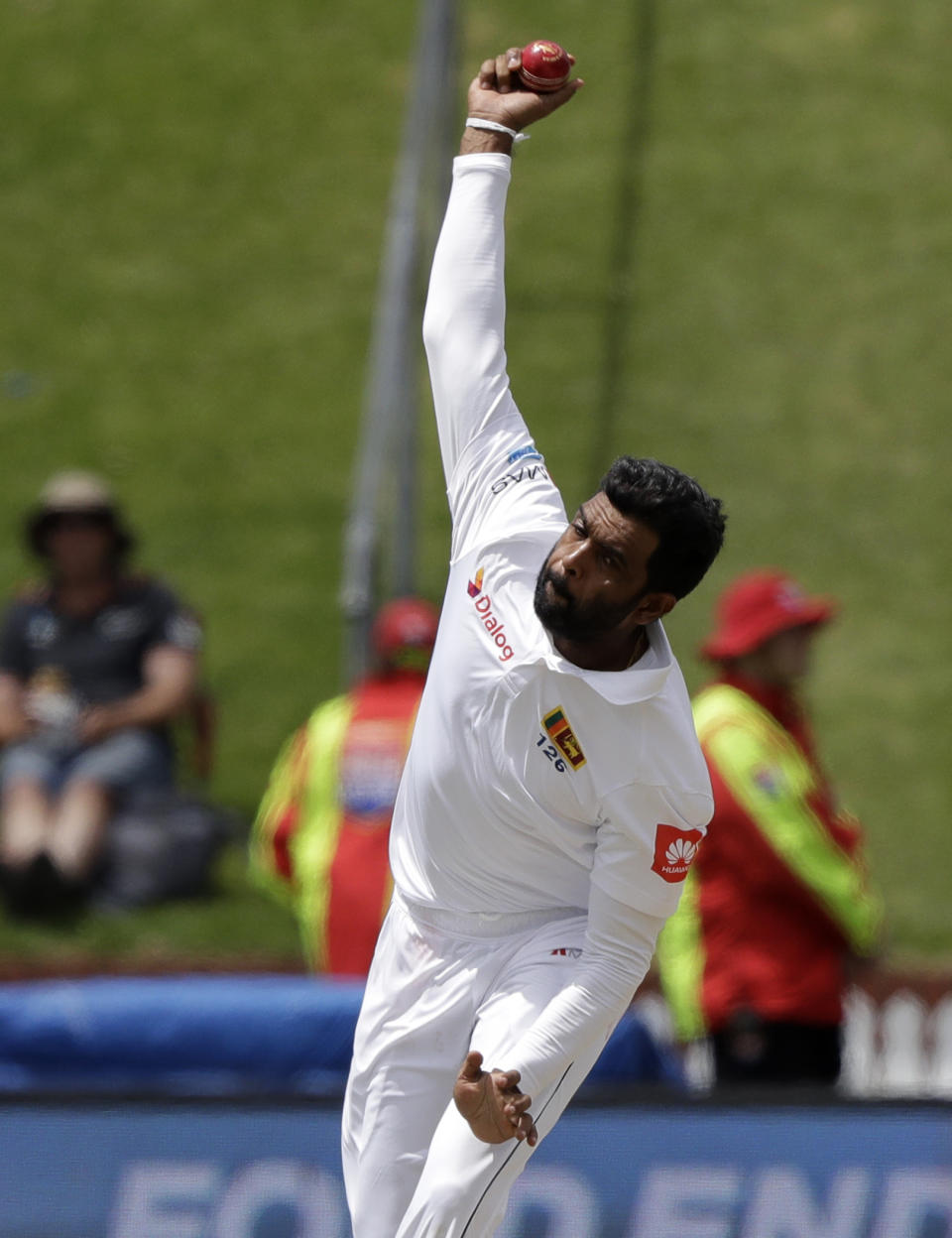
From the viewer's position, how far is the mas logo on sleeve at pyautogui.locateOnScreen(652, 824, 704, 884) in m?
3.51

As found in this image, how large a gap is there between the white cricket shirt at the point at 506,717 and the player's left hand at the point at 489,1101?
38 centimetres

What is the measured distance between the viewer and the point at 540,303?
11.6m

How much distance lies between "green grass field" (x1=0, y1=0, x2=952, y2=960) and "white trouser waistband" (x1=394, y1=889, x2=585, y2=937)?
5.25 metres

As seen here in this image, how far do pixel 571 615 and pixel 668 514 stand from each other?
9.9 inches

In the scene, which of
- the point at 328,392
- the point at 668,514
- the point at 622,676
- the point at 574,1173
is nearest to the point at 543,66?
the point at 668,514

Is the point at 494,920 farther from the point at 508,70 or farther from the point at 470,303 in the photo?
the point at 508,70

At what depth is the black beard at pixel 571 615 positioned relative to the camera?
3430mm

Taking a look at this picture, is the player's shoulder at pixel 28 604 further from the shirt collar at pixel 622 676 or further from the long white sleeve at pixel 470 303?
the shirt collar at pixel 622 676

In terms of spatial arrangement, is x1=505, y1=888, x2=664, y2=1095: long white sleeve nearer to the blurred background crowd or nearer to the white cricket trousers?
the white cricket trousers

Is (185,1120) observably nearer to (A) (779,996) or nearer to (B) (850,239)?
(A) (779,996)

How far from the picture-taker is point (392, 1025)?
3770 millimetres

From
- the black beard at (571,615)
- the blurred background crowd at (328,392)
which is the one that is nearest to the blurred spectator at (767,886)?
the blurred background crowd at (328,392)

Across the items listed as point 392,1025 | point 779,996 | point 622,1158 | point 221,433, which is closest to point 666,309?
point 221,433

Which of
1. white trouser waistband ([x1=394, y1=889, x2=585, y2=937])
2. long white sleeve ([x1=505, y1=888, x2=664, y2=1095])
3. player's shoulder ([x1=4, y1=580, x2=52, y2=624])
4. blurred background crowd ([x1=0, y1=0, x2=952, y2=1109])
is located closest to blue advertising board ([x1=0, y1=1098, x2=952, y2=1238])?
white trouser waistband ([x1=394, y1=889, x2=585, y2=937])
